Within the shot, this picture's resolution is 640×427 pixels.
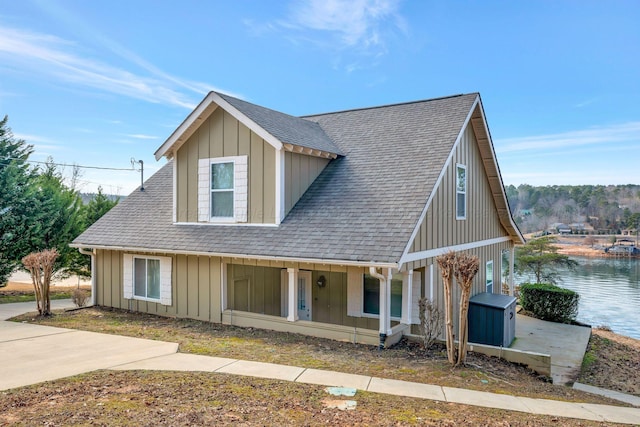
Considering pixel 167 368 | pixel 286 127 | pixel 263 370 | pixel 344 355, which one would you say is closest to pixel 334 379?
pixel 263 370

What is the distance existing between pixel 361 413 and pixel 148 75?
17.8m

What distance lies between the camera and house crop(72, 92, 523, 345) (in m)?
8.46

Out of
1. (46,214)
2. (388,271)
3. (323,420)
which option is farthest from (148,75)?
(323,420)

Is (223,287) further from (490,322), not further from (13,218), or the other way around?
(13,218)

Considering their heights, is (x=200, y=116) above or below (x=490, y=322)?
above

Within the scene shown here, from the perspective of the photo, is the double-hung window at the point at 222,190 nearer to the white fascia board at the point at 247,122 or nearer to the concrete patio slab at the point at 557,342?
the white fascia board at the point at 247,122

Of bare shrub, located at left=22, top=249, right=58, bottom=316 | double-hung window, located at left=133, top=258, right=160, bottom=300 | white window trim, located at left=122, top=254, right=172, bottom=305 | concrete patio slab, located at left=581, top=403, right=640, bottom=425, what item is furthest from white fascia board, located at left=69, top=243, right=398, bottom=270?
concrete patio slab, located at left=581, top=403, right=640, bottom=425

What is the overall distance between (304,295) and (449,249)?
3917mm

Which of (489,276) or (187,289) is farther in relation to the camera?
(489,276)

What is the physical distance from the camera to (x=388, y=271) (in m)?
7.48

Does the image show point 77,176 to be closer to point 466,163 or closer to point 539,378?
point 466,163

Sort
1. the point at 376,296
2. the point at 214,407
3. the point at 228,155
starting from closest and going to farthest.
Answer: the point at 214,407 → the point at 376,296 → the point at 228,155

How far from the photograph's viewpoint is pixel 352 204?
363 inches

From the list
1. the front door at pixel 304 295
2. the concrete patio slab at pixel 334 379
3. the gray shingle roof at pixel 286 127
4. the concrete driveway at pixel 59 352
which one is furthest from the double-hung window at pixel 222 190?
the concrete patio slab at pixel 334 379
